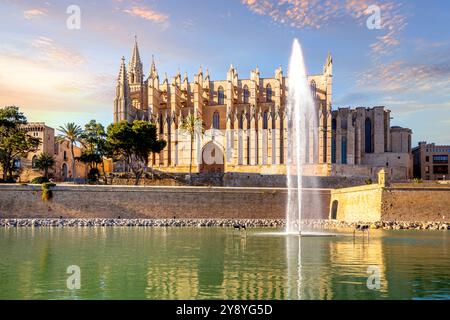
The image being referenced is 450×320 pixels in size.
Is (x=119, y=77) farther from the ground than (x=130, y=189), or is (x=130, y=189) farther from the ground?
(x=119, y=77)

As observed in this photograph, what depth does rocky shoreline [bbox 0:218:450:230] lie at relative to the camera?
40312mm

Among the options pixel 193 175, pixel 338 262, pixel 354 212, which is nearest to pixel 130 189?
pixel 193 175

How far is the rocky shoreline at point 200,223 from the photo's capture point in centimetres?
4031

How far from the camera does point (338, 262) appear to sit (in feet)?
67.6

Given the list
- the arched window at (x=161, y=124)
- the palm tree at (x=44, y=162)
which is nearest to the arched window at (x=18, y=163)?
the palm tree at (x=44, y=162)

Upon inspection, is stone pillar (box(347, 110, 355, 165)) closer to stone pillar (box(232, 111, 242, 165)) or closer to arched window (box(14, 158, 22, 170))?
stone pillar (box(232, 111, 242, 165))

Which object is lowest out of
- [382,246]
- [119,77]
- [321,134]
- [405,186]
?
[382,246]

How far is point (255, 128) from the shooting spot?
7088 centimetres

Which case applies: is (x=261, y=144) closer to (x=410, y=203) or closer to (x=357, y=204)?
(x=357, y=204)

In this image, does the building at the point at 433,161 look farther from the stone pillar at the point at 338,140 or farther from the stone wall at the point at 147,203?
the stone wall at the point at 147,203

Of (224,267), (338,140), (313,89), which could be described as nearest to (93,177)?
(338,140)

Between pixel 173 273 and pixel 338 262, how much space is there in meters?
6.59

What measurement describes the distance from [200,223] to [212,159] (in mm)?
29259

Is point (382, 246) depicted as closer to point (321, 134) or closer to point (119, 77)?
point (321, 134)
